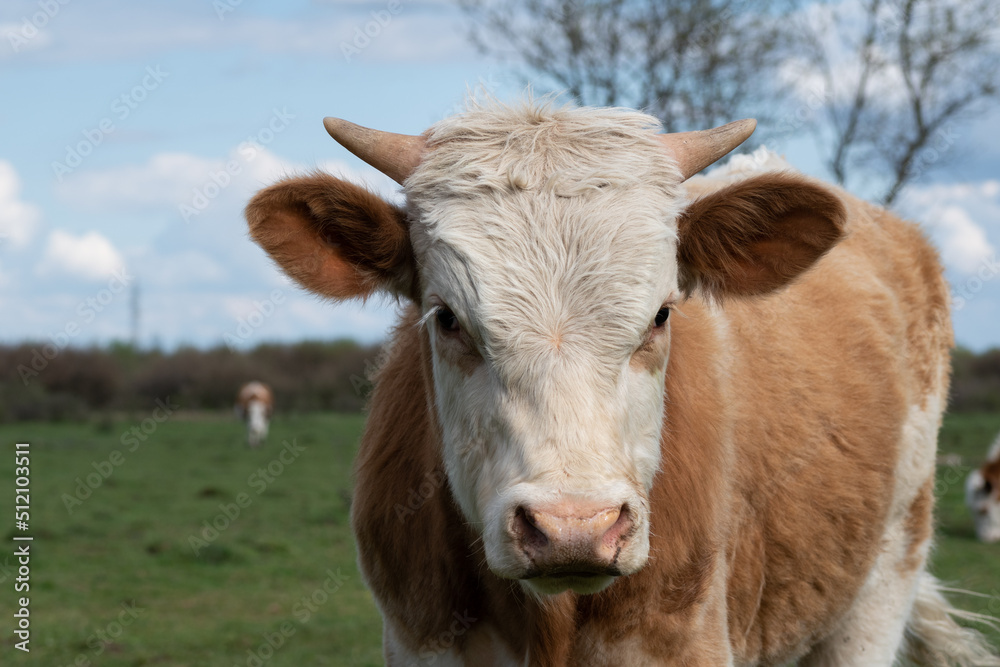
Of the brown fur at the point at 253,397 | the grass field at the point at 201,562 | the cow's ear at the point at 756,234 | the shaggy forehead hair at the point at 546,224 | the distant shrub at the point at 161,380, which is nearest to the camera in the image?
the shaggy forehead hair at the point at 546,224

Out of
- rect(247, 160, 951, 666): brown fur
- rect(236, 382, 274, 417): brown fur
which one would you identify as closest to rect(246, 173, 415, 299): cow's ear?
rect(247, 160, 951, 666): brown fur

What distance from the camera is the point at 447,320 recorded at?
10.2 feet

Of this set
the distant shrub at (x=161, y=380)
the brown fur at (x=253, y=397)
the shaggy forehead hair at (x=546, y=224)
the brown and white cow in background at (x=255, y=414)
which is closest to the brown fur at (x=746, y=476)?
the shaggy forehead hair at (x=546, y=224)

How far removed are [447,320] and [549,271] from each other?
0.38m

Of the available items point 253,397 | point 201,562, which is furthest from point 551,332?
point 253,397

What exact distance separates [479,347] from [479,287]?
0.57 feet

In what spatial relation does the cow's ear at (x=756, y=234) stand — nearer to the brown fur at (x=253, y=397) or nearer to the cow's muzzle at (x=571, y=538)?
the cow's muzzle at (x=571, y=538)

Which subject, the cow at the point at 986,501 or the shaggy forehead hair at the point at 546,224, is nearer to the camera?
the shaggy forehead hair at the point at 546,224

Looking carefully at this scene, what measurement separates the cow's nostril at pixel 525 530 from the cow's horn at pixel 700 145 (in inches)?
53.8

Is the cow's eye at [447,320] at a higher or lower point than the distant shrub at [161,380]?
higher

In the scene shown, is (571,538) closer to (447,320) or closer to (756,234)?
(447,320)

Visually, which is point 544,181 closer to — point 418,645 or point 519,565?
point 519,565

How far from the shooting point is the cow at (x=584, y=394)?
2.77m

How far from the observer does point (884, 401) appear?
493 cm
